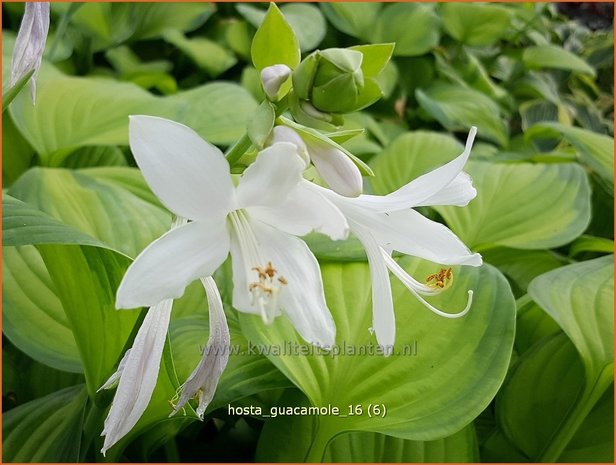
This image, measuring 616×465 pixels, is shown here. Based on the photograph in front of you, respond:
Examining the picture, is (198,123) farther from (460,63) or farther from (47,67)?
(460,63)

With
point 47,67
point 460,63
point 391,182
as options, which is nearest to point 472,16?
point 460,63

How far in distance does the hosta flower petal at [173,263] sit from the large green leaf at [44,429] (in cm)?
25

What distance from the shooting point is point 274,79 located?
A: 367 mm

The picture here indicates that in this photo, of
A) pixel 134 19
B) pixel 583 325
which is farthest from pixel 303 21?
pixel 583 325

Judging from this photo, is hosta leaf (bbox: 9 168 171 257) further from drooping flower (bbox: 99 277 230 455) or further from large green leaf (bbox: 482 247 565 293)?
large green leaf (bbox: 482 247 565 293)

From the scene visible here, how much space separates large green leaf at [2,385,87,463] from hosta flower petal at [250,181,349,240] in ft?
0.95

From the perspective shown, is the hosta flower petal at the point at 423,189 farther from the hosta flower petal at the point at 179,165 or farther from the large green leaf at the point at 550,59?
the large green leaf at the point at 550,59

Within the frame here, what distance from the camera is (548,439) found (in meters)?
0.61

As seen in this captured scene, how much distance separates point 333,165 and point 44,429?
0.36 meters

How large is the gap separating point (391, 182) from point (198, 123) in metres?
0.27

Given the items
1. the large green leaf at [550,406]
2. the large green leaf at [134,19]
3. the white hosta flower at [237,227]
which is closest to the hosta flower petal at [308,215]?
the white hosta flower at [237,227]

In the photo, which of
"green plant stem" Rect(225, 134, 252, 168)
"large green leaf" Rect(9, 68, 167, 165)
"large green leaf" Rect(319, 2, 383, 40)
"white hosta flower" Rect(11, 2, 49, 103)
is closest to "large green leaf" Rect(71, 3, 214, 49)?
"large green leaf" Rect(319, 2, 383, 40)

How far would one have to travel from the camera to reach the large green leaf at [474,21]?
1512 millimetres

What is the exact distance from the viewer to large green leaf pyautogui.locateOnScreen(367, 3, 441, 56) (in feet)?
4.71
